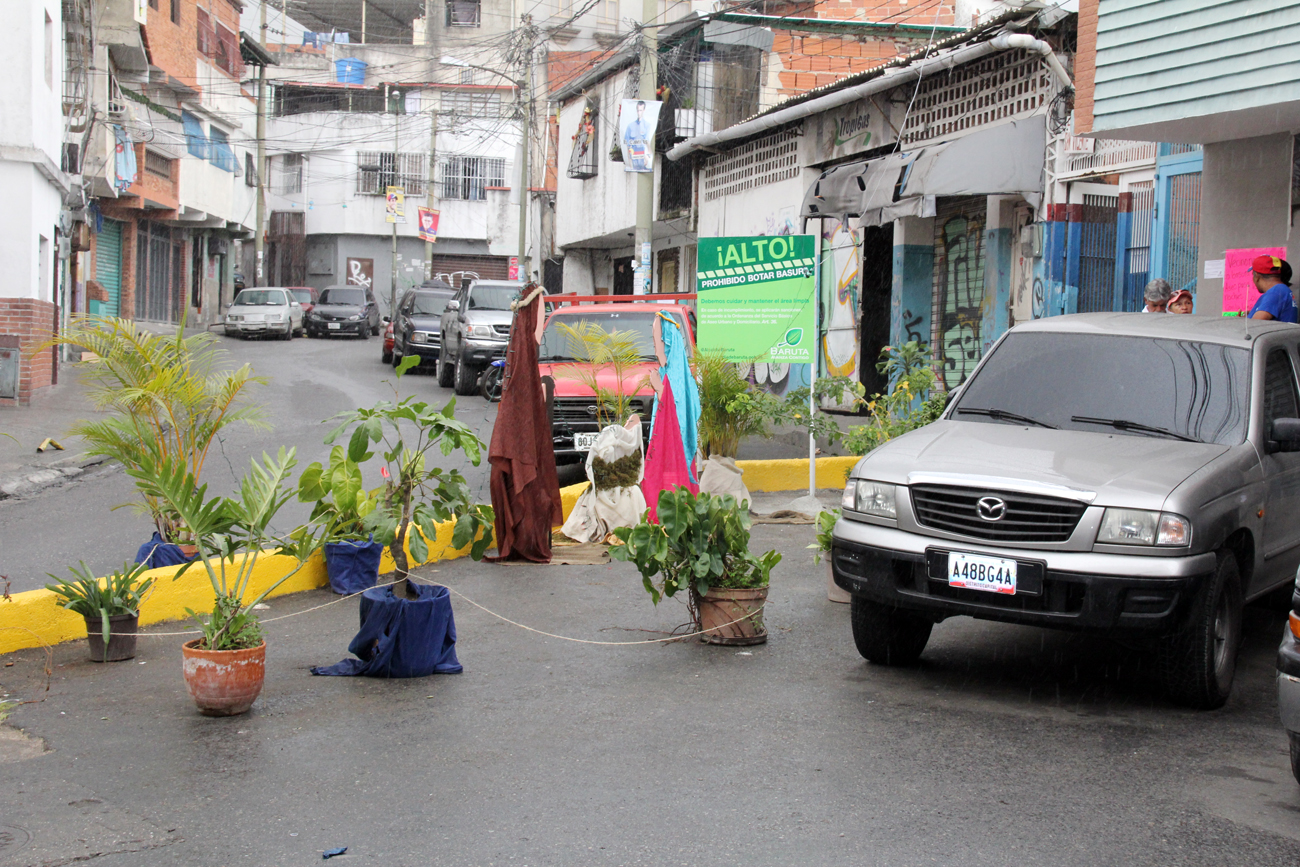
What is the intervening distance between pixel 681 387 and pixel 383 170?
47017 millimetres

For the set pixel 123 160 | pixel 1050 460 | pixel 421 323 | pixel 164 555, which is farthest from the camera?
pixel 123 160

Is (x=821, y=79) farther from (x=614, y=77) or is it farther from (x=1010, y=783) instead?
(x=1010, y=783)

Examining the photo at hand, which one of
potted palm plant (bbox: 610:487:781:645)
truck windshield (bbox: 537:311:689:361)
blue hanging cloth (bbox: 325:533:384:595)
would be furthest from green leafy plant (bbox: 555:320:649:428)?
potted palm plant (bbox: 610:487:781:645)

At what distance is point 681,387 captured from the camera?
9.25 m

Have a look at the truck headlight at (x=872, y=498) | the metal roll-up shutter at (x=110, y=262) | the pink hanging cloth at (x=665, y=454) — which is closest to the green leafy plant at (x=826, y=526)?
the truck headlight at (x=872, y=498)

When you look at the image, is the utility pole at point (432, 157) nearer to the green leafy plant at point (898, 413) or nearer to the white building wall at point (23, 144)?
the white building wall at point (23, 144)

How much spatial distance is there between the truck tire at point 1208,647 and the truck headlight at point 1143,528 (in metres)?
0.28

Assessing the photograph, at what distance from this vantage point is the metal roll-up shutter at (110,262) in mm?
33812

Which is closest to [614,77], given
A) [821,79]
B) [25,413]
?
[821,79]

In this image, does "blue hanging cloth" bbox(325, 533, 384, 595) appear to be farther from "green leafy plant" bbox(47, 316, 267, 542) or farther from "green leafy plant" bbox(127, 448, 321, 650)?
"green leafy plant" bbox(127, 448, 321, 650)

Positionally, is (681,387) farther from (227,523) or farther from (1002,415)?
(227,523)

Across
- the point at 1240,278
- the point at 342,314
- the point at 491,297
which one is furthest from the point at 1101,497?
the point at 342,314

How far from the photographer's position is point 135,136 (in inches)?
1247

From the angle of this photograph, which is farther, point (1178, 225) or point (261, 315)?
point (261, 315)
